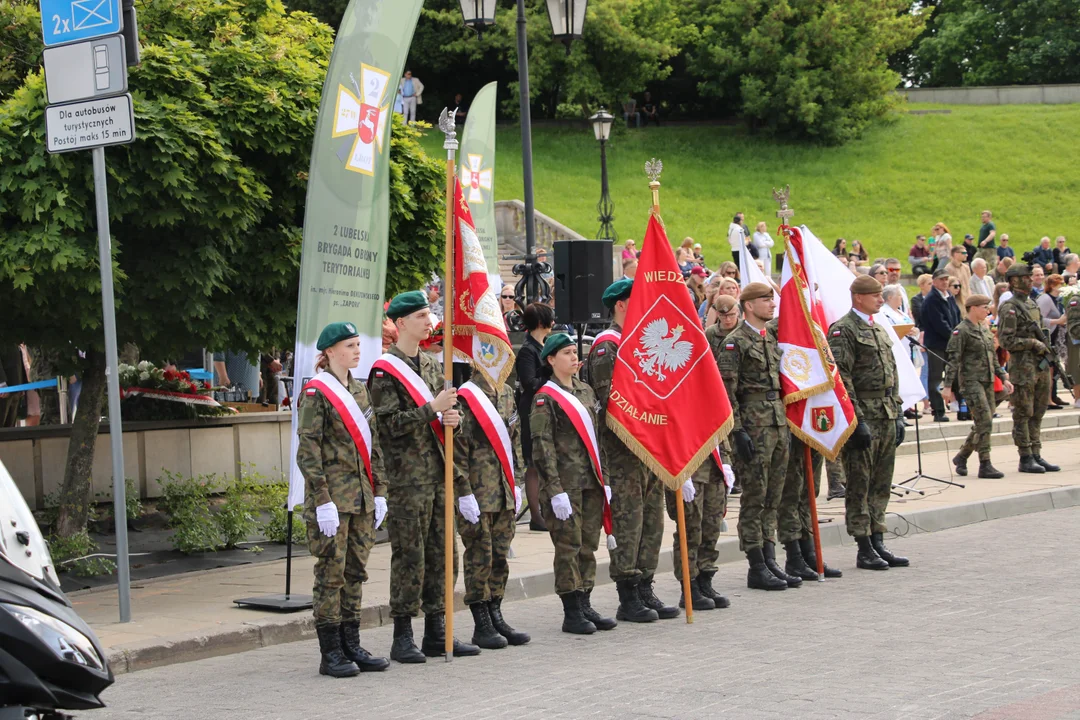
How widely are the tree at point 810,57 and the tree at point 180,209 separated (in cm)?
4667

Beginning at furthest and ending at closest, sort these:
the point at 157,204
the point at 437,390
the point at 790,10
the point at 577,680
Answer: the point at 790,10, the point at 157,204, the point at 437,390, the point at 577,680

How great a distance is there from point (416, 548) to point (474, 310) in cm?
168

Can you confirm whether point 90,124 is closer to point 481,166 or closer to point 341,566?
point 341,566

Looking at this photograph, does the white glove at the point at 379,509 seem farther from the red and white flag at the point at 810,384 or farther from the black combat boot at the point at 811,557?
the black combat boot at the point at 811,557

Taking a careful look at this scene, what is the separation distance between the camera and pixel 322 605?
8.09 meters

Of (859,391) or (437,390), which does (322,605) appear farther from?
(859,391)

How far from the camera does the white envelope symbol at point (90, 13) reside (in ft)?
30.2

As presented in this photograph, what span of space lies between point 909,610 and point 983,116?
178 feet

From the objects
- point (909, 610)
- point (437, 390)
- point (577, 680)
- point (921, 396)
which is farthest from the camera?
point (921, 396)

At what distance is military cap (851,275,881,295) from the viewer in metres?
11.5

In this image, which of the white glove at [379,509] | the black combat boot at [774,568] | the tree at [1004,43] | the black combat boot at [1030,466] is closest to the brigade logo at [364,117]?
the white glove at [379,509]

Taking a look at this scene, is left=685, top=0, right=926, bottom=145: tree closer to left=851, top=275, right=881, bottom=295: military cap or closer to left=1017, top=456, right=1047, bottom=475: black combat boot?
left=1017, top=456, right=1047, bottom=475: black combat boot

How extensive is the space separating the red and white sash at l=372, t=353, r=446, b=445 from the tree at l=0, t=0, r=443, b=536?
2607mm

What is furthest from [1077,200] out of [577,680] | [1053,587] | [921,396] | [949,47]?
[577,680]
